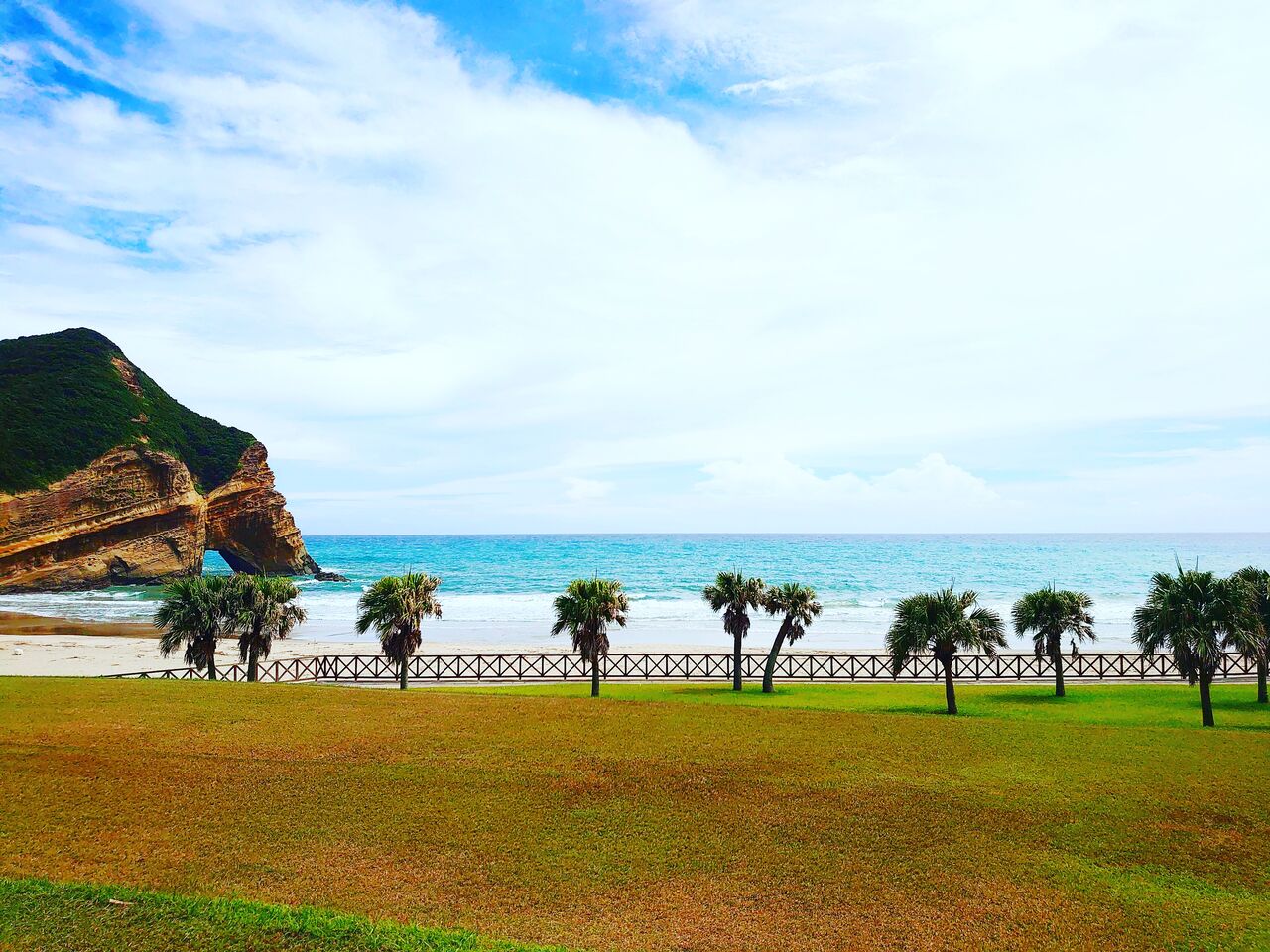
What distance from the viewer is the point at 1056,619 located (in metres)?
31.5

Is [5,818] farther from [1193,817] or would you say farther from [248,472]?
[248,472]

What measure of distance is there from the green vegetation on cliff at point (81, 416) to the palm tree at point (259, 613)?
57299 millimetres

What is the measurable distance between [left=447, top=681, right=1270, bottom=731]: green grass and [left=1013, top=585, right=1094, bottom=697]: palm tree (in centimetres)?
166

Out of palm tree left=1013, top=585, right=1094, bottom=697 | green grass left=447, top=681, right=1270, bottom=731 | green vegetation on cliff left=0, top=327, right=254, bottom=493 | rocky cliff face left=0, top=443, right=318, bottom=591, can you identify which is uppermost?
green vegetation on cliff left=0, top=327, right=254, bottom=493

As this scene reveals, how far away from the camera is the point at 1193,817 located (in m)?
12.5

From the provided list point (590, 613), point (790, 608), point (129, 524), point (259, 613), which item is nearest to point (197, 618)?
point (259, 613)

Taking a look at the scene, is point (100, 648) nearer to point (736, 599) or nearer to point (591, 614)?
point (591, 614)

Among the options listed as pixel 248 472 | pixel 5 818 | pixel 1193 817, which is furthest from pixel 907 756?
pixel 248 472

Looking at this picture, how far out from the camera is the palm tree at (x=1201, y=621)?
73.4 feet

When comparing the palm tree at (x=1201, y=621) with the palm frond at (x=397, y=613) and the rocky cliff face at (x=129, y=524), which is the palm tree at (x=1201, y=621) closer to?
the palm frond at (x=397, y=613)

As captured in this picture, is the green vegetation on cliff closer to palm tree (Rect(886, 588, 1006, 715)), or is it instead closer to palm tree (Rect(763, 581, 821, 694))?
palm tree (Rect(763, 581, 821, 694))

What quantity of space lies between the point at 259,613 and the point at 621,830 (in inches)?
911

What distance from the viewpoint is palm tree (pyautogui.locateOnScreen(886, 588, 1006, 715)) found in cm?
2642

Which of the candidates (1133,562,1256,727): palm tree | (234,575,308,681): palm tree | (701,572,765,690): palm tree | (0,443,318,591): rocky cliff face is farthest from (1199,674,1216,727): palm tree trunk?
(0,443,318,591): rocky cliff face
